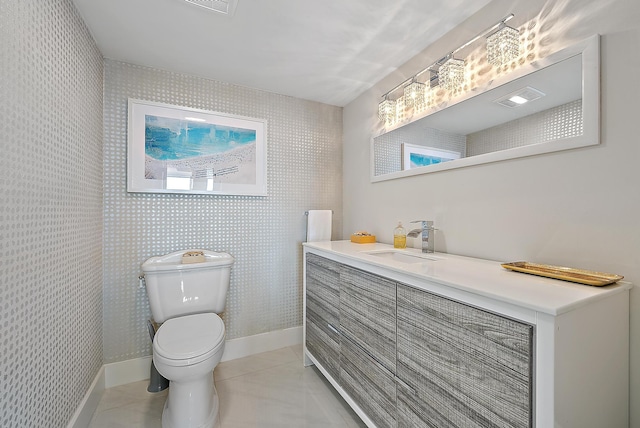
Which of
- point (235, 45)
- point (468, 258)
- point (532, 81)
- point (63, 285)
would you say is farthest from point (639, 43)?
point (63, 285)

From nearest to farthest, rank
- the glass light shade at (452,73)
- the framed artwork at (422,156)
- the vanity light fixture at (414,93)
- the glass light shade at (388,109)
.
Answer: the glass light shade at (452,73) < the framed artwork at (422,156) < the vanity light fixture at (414,93) < the glass light shade at (388,109)

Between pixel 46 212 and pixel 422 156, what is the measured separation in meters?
1.94

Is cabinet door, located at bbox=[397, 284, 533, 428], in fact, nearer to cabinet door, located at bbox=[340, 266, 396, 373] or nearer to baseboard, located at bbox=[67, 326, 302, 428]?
cabinet door, located at bbox=[340, 266, 396, 373]

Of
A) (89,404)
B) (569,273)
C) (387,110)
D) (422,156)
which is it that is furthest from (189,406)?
(387,110)

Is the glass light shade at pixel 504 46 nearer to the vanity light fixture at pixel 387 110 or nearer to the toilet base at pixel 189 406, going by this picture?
the vanity light fixture at pixel 387 110

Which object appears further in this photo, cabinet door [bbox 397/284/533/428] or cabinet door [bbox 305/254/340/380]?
cabinet door [bbox 305/254/340/380]

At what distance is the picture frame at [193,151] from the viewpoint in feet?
6.26

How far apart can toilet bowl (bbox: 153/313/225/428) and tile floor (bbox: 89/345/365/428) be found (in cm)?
13

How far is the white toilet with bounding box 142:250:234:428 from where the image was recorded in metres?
1.38

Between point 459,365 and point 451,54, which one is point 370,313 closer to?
point 459,365

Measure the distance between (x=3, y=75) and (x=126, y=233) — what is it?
4.01 feet

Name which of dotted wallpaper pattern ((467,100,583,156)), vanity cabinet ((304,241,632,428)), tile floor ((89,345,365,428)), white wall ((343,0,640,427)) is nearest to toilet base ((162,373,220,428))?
tile floor ((89,345,365,428))

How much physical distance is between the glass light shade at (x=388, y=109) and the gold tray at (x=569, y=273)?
1.30 m

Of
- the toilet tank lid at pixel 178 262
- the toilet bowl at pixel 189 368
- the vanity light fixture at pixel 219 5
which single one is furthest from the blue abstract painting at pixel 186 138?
the toilet bowl at pixel 189 368
